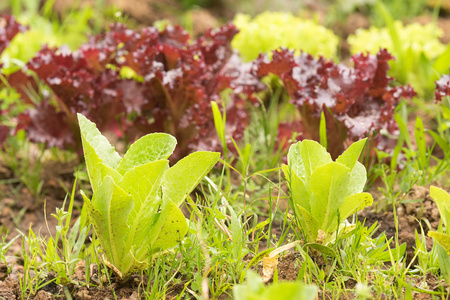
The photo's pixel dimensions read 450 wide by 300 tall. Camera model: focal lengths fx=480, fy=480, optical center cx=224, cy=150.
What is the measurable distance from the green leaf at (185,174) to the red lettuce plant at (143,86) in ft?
3.28

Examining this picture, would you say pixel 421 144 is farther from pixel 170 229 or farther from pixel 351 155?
pixel 170 229

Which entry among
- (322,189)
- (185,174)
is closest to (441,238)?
(322,189)

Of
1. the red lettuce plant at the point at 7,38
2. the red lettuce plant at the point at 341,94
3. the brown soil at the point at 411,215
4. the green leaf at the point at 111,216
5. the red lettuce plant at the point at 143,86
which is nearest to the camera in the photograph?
the green leaf at the point at 111,216

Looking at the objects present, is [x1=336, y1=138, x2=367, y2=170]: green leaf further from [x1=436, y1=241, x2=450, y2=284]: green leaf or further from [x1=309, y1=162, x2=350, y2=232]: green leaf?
[x1=436, y1=241, x2=450, y2=284]: green leaf

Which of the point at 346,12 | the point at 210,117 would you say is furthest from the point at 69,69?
the point at 346,12

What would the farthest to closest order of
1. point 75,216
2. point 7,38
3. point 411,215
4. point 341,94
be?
point 7,38 → point 75,216 → point 341,94 → point 411,215

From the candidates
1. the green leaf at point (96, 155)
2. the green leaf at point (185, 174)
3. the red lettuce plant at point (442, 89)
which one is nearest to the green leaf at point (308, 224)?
the green leaf at point (185, 174)

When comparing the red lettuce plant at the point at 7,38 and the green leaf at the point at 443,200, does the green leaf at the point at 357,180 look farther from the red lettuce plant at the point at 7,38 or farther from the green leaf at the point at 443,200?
the red lettuce plant at the point at 7,38

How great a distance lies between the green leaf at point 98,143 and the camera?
1622mm

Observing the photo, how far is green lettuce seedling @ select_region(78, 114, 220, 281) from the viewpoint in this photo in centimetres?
147

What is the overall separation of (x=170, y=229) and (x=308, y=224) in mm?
472

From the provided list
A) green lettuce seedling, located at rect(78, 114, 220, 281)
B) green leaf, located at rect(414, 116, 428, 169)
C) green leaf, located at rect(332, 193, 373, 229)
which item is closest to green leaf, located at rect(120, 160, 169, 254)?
green lettuce seedling, located at rect(78, 114, 220, 281)

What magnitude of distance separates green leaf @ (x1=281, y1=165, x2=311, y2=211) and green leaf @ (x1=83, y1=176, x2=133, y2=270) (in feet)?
1.78

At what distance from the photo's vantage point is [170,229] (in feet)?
5.07
